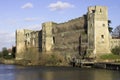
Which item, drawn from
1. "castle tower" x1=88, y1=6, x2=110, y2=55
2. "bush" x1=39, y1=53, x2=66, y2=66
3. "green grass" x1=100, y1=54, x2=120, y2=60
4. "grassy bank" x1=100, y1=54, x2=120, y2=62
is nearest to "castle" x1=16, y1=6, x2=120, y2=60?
"castle tower" x1=88, y1=6, x2=110, y2=55

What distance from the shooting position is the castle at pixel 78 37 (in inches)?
2650

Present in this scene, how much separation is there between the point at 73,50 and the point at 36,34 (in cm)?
2130

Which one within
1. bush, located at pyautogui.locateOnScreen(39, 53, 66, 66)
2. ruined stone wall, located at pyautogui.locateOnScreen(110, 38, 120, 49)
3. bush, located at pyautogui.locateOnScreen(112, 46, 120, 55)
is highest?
ruined stone wall, located at pyautogui.locateOnScreen(110, 38, 120, 49)

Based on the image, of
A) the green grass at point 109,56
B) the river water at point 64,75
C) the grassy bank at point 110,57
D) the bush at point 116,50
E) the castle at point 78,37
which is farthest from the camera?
the castle at point 78,37

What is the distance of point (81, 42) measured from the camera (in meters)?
72.0

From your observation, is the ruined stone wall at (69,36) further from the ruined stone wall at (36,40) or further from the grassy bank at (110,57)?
the grassy bank at (110,57)

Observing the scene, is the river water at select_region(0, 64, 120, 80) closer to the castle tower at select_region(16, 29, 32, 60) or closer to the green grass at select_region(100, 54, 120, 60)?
the green grass at select_region(100, 54, 120, 60)

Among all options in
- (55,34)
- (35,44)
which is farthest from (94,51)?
(35,44)

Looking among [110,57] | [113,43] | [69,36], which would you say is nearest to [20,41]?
[69,36]

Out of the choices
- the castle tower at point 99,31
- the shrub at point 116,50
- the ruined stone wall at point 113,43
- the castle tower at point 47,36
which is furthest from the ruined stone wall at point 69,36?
the shrub at point 116,50

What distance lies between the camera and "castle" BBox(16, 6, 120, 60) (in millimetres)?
67312

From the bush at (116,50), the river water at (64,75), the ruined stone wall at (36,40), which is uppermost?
the ruined stone wall at (36,40)

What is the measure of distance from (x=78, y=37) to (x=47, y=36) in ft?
43.0

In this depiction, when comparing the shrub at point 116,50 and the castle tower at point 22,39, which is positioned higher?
the castle tower at point 22,39
